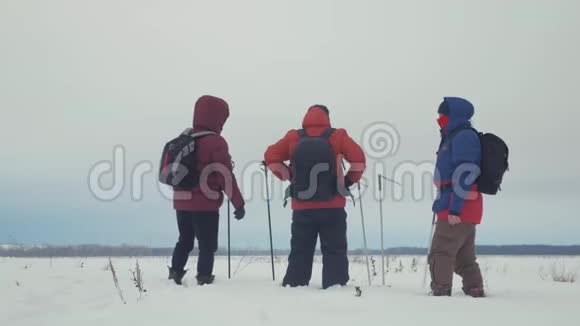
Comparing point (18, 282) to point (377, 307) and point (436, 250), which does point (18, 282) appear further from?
point (436, 250)

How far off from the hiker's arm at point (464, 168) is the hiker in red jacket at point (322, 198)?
1096 mm

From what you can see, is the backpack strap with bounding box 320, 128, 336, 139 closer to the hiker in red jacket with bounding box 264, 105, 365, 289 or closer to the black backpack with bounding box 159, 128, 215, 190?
the hiker in red jacket with bounding box 264, 105, 365, 289

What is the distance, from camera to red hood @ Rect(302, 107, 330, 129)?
5965 mm

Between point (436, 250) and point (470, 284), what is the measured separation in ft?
1.97

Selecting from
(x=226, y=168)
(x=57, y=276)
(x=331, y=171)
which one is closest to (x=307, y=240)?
(x=331, y=171)

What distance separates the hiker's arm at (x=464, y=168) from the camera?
16.7 ft

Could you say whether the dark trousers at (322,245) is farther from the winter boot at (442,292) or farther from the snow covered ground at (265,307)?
the winter boot at (442,292)

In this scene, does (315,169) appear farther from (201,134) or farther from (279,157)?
(201,134)

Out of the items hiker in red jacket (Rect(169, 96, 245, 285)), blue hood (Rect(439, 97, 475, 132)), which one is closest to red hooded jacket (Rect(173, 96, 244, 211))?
hiker in red jacket (Rect(169, 96, 245, 285))

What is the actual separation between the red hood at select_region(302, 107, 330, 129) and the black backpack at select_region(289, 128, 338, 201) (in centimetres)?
27

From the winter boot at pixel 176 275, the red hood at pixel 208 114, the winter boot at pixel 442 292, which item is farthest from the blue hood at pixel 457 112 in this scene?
the winter boot at pixel 176 275

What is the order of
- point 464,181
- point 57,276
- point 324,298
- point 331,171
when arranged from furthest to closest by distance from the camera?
point 57,276
point 331,171
point 464,181
point 324,298

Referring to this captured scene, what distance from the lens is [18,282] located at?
19.5ft

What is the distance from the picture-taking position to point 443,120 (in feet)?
18.4
